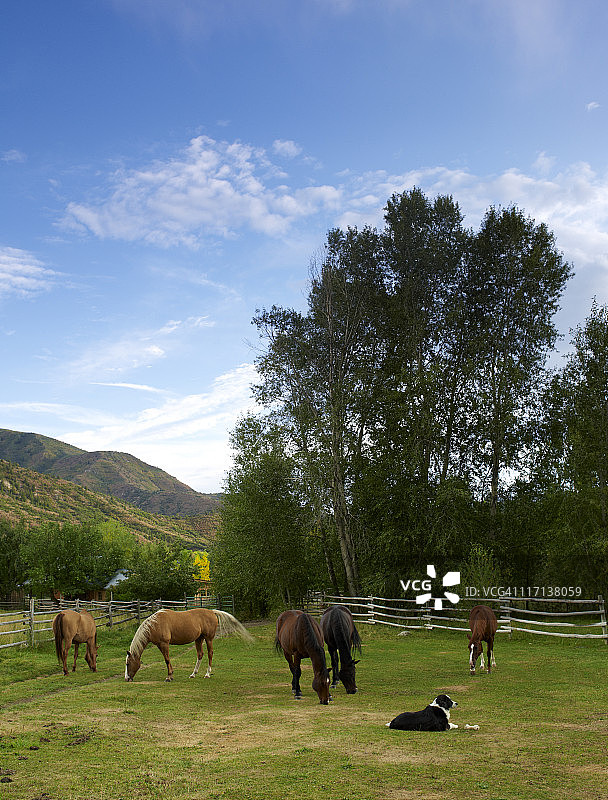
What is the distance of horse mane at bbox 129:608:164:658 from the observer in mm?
10641

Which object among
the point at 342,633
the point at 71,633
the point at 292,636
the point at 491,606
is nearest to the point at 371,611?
the point at 491,606

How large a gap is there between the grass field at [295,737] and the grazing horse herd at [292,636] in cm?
33

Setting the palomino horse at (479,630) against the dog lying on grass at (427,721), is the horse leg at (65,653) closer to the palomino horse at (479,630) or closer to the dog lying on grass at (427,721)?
the dog lying on grass at (427,721)

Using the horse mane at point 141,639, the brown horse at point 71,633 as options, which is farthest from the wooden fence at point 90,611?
the horse mane at point 141,639

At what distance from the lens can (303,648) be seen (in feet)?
30.1

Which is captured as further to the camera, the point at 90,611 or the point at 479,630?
the point at 90,611

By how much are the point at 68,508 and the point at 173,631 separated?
341ft

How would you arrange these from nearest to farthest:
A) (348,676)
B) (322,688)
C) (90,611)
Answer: (322,688)
(348,676)
(90,611)

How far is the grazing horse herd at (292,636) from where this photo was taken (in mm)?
9055

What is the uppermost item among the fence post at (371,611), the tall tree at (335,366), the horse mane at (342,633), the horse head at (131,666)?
the tall tree at (335,366)

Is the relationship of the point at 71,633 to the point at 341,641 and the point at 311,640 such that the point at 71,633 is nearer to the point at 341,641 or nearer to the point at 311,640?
the point at 311,640

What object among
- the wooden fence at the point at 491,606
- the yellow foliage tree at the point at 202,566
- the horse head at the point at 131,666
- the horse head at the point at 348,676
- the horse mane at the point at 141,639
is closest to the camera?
the horse head at the point at 348,676

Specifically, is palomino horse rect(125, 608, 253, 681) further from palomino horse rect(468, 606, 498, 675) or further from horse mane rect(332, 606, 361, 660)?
palomino horse rect(468, 606, 498, 675)

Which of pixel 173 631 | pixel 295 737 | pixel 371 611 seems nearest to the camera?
pixel 295 737
